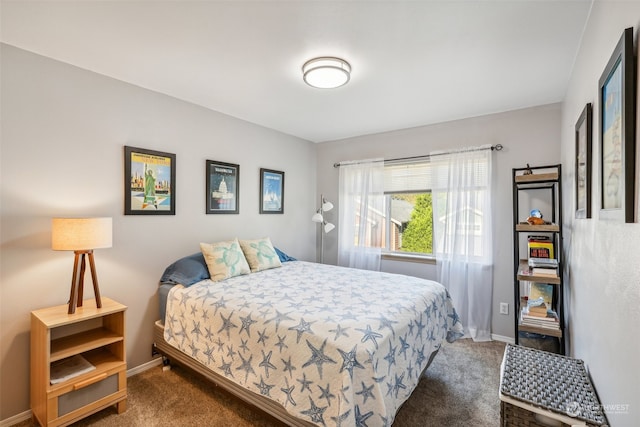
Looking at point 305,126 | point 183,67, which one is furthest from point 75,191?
point 305,126

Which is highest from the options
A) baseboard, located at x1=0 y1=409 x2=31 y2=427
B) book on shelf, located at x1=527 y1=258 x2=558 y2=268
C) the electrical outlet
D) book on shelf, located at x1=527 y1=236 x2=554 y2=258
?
book on shelf, located at x1=527 y1=236 x2=554 y2=258

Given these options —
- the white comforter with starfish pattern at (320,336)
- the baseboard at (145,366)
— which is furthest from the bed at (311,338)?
the baseboard at (145,366)

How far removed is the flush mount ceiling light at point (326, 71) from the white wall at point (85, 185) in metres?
1.45

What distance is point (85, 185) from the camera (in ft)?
7.41

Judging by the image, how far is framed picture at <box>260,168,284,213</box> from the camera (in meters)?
3.73

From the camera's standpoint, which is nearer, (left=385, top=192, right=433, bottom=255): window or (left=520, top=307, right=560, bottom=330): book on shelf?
(left=520, top=307, right=560, bottom=330): book on shelf

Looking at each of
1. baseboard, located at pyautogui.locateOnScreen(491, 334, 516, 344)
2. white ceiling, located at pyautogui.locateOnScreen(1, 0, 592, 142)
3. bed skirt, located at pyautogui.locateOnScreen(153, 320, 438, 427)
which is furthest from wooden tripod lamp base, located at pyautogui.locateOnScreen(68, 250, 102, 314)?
baseboard, located at pyautogui.locateOnScreen(491, 334, 516, 344)

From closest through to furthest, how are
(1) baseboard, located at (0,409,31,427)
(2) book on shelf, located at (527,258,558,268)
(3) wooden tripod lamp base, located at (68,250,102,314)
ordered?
1. (1) baseboard, located at (0,409,31,427)
2. (3) wooden tripod lamp base, located at (68,250,102,314)
3. (2) book on shelf, located at (527,258,558,268)

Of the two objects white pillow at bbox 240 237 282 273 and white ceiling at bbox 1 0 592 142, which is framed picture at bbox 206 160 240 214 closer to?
white pillow at bbox 240 237 282 273

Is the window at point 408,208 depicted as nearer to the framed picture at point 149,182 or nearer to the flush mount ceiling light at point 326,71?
the flush mount ceiling light at point 326,71

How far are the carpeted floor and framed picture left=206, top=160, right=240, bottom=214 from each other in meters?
1.61

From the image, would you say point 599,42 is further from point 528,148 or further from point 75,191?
point 75,191

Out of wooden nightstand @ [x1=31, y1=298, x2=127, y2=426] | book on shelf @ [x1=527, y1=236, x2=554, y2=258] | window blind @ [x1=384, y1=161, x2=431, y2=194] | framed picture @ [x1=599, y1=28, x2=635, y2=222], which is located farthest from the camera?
window blind @ [x1=384, y1=161, x2=431, y2=194]

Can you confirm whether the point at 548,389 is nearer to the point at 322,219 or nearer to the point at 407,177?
the point at 407,177
